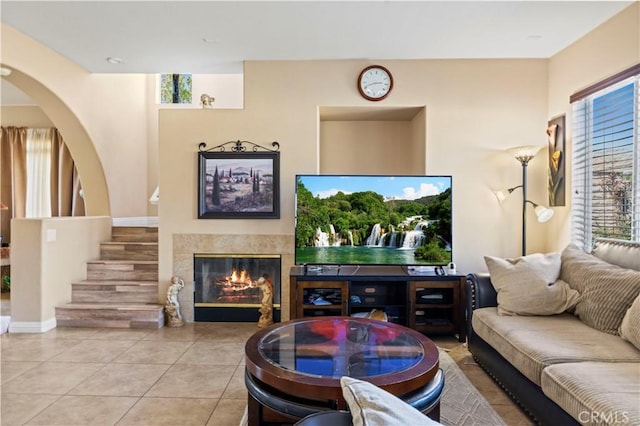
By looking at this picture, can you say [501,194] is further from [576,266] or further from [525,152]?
[576,266]

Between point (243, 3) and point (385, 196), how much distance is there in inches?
78.7

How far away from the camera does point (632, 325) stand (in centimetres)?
205

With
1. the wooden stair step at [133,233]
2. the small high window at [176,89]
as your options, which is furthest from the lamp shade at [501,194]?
the small high window at [176,89]

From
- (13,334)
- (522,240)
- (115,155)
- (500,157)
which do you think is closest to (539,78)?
(500,157)

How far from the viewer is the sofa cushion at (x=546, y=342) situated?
6.42ft

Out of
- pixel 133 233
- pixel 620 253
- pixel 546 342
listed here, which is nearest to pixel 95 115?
pixel 133 233

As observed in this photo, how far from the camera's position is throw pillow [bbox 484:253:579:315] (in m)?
2.61

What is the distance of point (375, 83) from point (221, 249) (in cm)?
239

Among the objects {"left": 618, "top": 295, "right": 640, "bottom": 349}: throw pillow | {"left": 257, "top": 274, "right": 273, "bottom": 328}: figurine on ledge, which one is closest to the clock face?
{"left": 257, "top": 274, "right": 273, "bottom": 328}: figurine on ledge

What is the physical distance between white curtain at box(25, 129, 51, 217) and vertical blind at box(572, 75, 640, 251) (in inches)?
272

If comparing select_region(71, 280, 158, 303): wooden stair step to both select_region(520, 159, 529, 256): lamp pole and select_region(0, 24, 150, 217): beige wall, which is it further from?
select_region(520, 159, 529, 256): lamp pole

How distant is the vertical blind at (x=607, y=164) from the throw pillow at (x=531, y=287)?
2.48 feet

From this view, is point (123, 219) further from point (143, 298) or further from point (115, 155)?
point (143, 298)

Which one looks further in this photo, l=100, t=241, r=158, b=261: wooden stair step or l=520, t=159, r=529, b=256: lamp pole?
l=100, t=241, r=158, b=261: wooden stair step
